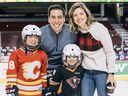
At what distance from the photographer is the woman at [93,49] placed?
2598 mm

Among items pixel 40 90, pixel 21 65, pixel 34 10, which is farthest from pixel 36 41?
pixel 34 10

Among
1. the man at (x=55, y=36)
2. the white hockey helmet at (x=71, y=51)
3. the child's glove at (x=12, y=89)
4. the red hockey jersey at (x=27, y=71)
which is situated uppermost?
the man at (x=55, y=36)

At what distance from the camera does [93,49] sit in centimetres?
262

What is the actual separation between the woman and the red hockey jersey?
11.8 inches

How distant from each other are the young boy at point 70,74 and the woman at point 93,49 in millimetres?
45

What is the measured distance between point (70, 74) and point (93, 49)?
25cm

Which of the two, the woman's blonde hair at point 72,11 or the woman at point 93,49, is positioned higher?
the woman's blonde hair at point 72,11

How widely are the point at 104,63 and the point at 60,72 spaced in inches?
12.8

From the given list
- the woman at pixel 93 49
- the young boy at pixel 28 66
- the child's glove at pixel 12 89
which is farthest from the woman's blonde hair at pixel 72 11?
the child's glove at pixel 12 89

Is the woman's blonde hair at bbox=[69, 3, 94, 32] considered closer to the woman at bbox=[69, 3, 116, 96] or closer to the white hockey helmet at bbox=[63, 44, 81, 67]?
the woman at bbox=[69, 3, 116, 96]

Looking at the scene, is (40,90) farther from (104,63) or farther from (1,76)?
(1,76)

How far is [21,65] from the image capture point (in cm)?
255

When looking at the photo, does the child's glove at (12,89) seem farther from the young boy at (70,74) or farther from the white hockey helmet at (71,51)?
the white hockey helmet at (71,51)

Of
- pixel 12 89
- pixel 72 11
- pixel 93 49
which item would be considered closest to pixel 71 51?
pixel 93 49
